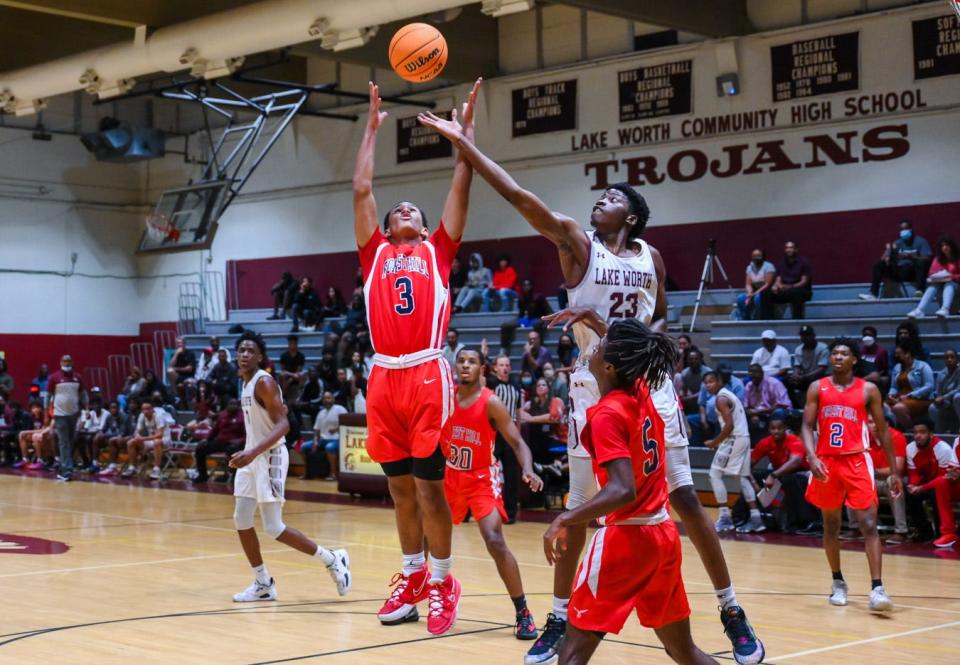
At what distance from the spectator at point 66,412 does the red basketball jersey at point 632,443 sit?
16.8 m

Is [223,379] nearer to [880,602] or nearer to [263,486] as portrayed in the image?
[263,486]

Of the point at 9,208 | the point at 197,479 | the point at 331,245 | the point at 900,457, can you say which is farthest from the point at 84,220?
the point at 900,457

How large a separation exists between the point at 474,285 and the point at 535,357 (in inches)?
192

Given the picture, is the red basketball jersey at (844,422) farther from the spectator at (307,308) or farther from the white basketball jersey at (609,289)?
the spectator at (307,308)

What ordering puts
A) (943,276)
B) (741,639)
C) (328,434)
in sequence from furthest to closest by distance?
(328,434) < (943,276) < (741,639)

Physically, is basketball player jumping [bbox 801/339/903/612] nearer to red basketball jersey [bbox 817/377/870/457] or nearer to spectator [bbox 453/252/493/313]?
red basketball jersey [bbox 817/377/870/457]

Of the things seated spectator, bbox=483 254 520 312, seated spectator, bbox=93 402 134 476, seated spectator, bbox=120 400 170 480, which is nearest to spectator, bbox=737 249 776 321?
seated spectator, bbox=483 254 520 312

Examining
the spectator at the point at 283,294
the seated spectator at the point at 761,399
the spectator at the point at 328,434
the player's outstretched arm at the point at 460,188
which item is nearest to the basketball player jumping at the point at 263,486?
the player's outstretched arm at the point at 460,188

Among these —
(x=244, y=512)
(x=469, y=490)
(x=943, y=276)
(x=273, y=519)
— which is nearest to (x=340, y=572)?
(x=273, y=519)

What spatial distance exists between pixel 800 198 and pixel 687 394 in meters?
5.04

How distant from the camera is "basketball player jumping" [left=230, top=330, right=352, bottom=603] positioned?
26.7ft

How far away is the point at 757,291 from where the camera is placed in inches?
711

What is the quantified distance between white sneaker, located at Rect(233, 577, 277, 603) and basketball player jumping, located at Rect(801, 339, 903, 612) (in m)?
3.76

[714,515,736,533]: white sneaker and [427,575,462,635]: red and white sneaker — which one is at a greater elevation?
[427,575,462,635]: red and white sneaker
